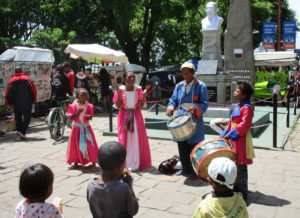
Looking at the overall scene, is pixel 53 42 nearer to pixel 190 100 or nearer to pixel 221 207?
pixel 190 100

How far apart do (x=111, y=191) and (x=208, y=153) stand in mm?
1440

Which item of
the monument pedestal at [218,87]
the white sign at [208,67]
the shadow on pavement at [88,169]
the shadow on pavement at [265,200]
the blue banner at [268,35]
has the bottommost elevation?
the shadow on pavement at [265,200]

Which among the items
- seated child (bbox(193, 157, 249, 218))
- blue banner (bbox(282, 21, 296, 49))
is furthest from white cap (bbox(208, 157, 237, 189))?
blue banner (bbox(282, 21, 296, 49))

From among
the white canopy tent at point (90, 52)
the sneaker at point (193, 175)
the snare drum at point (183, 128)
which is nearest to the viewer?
the snare drum at point (183, 128)

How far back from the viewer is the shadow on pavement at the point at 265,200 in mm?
4352

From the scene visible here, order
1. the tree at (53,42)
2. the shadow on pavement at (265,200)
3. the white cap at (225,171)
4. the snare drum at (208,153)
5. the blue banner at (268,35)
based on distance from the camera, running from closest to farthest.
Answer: the white cap at (225,171) < the snare drum at (208,153) < the shadow on pavement at (265,200) < the tree at (53,42) < the blue banner at (268,35)

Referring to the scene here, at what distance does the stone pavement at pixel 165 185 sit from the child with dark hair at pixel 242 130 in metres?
0.44

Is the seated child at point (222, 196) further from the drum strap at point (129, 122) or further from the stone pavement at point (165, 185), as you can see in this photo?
the drum strap at point (129, 122)

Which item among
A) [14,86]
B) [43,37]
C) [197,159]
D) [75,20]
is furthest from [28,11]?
[197,159]

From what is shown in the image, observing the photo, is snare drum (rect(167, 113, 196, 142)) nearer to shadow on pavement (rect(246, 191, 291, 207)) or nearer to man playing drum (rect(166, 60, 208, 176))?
man playing drum (rect(166, 60, 208, 176))

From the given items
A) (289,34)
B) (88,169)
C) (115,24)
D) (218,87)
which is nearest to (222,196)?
(88,169)

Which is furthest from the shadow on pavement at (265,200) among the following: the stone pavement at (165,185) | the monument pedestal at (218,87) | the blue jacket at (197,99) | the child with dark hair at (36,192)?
the monument pedestal at (218,87)

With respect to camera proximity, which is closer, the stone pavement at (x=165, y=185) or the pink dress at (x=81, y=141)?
the stone pavement at (x=165, y=185)

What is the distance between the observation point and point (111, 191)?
7.91ft
